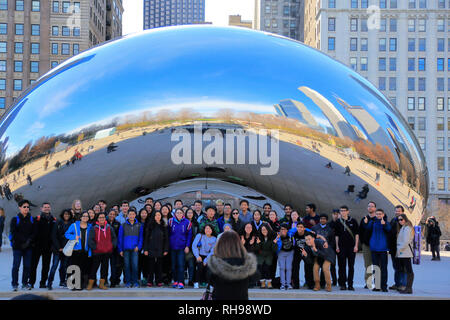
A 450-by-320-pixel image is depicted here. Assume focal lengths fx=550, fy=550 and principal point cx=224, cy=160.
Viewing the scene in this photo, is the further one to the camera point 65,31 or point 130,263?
point 65,31

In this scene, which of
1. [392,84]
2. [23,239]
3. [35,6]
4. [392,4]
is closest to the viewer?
[23,239]

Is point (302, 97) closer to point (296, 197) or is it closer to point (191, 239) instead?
point (296, 197)

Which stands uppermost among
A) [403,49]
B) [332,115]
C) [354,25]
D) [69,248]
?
[354,25]

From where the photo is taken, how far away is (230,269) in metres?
4.19

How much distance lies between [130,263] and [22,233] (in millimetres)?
1658

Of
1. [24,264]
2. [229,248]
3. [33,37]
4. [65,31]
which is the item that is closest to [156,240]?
[24,264]

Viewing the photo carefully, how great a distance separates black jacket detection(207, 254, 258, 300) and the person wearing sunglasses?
→ 467 centimetres

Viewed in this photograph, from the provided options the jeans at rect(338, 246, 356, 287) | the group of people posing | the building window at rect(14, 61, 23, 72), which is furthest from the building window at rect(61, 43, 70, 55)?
the jeans at rect(338, 246, 356, 287)

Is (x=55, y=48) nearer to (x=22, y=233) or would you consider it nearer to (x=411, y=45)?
(x=411, y=45)

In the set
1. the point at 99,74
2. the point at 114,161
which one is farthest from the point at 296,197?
the point at 99,74

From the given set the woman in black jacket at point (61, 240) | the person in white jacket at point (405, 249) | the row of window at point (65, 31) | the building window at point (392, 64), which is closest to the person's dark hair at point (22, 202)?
the woman in black jacket at point (61, 240)
